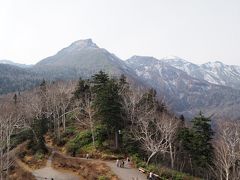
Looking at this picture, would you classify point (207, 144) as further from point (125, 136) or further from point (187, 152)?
point (125, 136)

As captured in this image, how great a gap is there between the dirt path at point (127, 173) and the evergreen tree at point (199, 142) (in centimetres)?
1105

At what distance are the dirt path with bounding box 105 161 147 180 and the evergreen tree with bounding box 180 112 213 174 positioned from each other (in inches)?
435

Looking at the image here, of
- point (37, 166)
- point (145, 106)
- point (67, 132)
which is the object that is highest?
point (145, 106)

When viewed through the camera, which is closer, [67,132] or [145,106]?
[145,106]

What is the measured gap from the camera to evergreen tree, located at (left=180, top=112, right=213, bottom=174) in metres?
49.8

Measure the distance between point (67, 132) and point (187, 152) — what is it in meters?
23.7

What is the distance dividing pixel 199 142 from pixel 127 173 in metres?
13.1

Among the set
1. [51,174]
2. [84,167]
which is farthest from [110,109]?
[51,174]

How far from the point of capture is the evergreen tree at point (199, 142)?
163 feet

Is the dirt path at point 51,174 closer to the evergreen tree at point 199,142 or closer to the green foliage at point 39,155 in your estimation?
the green foliage at point 39,155

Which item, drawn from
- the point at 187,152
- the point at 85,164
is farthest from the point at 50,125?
the point at 187,152

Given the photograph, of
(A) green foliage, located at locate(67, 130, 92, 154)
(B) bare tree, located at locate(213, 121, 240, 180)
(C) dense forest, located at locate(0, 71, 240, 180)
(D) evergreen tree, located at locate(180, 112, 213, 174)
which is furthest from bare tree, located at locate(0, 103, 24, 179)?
(B) bare tree, located at locate(213, 121, 240, 180)

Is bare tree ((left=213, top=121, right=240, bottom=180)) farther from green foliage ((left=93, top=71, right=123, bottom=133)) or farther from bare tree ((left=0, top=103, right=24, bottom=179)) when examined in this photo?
bare tree ((left=0, top=103, right=24, bottom=179))

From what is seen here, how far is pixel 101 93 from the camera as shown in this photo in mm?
53406
